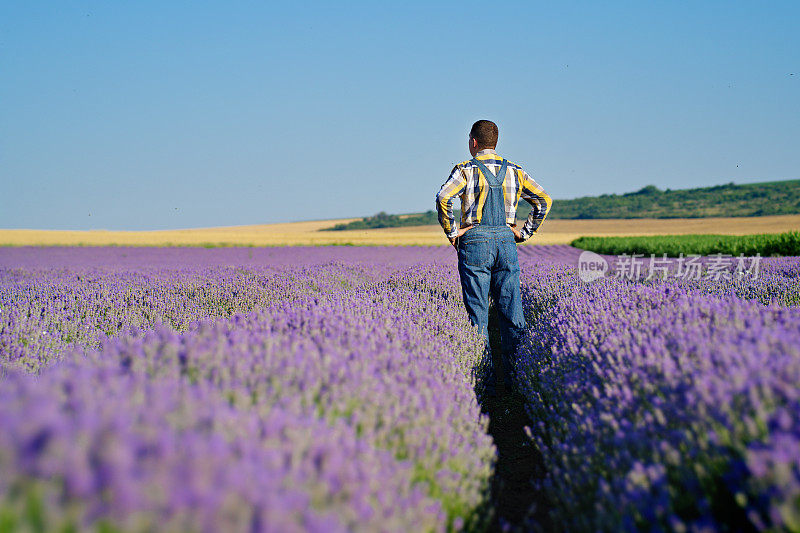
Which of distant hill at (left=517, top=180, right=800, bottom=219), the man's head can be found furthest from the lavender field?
distant hill at (left=517, top=180, right=800, bottom=219)

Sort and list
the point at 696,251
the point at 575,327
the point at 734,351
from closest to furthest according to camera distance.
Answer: the point at 734,351
the point at 575,327
the point at 696,251

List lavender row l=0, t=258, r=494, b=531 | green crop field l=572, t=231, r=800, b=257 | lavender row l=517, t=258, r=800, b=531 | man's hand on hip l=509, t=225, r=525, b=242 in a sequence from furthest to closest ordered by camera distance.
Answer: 1. green crop field l=572, t=231, r=800, b=257
2. man's hand on hip l=509, t=225, r=525, b=242
3. lavender row l=517, t=258, r=800, b=531
4. lavender row l=0, t=258, r=494, b=531

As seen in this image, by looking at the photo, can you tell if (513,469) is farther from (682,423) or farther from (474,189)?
(474,189)

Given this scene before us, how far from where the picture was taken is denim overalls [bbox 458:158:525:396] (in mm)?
4152

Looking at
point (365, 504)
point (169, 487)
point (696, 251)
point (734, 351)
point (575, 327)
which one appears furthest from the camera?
point (696, 251)

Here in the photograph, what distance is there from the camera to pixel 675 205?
56.4 m

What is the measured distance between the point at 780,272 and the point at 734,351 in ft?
22.3

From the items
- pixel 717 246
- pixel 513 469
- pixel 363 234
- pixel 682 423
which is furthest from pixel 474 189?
pixel 363 234

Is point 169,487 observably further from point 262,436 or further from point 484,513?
point 484,513

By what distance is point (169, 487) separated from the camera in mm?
848

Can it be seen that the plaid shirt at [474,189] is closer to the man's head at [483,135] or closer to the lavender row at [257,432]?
the man's head at [483,135]

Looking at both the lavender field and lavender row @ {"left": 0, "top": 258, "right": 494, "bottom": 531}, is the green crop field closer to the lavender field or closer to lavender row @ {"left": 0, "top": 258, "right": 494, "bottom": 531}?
the lavender field

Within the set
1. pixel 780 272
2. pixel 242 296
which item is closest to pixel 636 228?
pixel 780 272

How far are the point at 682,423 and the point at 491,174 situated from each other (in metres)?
2.80
